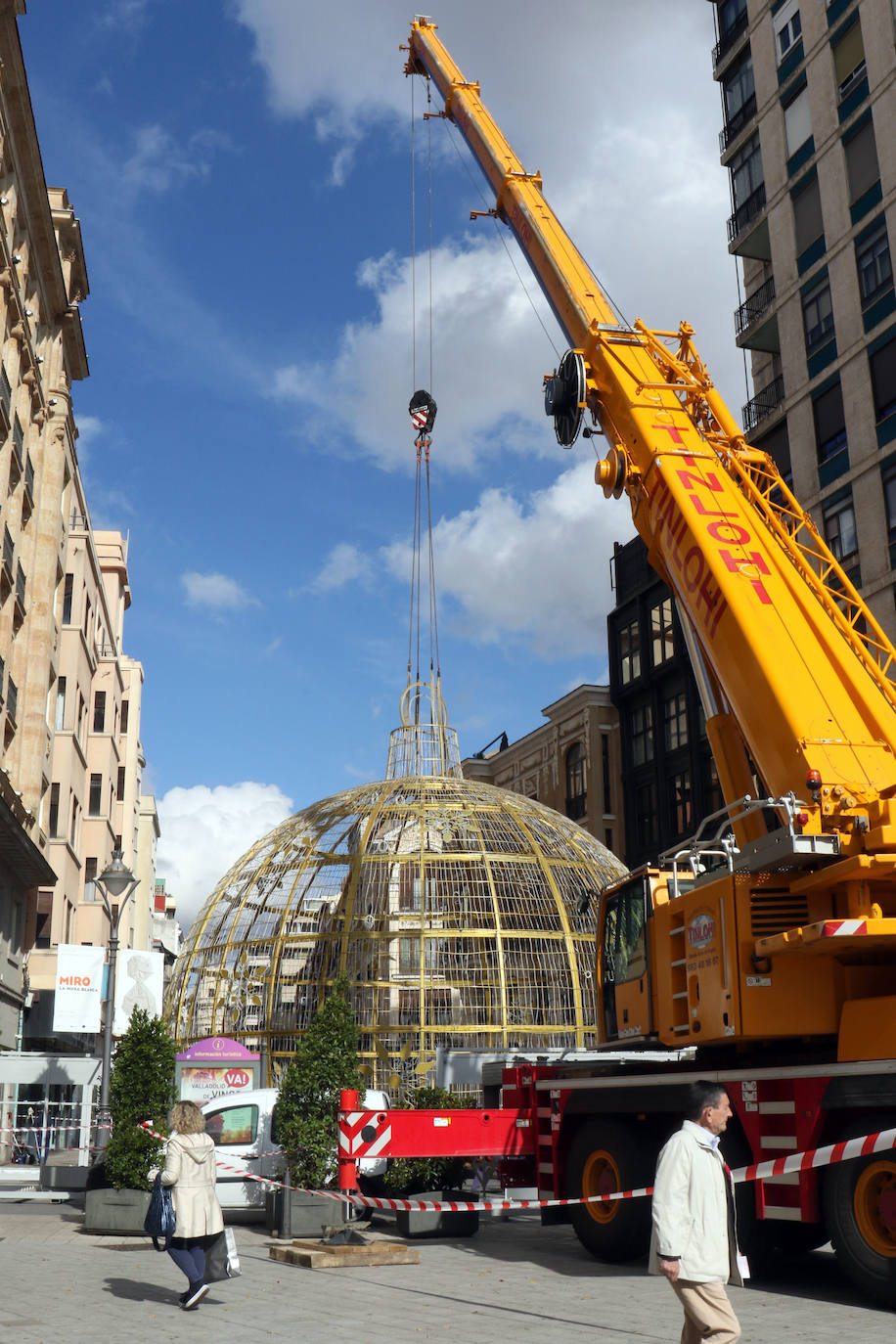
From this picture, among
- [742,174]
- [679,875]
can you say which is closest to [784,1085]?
[679,875]

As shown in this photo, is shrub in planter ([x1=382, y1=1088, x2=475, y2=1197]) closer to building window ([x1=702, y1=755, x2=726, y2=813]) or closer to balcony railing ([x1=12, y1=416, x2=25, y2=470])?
balcony railing ([x1=12, y1=416, x2=25, y2=470])

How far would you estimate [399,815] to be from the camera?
2506cm

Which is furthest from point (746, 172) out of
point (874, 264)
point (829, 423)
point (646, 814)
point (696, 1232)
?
point (696, 1232)

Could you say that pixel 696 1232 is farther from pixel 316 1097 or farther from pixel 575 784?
pixel 575 784

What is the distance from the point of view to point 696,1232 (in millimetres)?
6086

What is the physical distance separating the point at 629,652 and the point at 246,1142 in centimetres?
3395

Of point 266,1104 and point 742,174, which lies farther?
point 742,174

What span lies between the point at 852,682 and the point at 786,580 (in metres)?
1.42

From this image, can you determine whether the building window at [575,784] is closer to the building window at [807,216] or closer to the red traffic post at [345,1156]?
A: the building window at [807,216]

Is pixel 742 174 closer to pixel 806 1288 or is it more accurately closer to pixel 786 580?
pixel 786 580

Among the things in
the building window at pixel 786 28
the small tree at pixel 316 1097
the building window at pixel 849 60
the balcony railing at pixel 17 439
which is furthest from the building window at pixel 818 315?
the small tree at pixel 316 1097

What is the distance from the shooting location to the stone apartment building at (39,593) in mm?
27875

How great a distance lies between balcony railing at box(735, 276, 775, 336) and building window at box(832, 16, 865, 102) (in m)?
5.39

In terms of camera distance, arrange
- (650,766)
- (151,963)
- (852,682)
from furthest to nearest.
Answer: (650,766) → (151,963) → (852,682)
